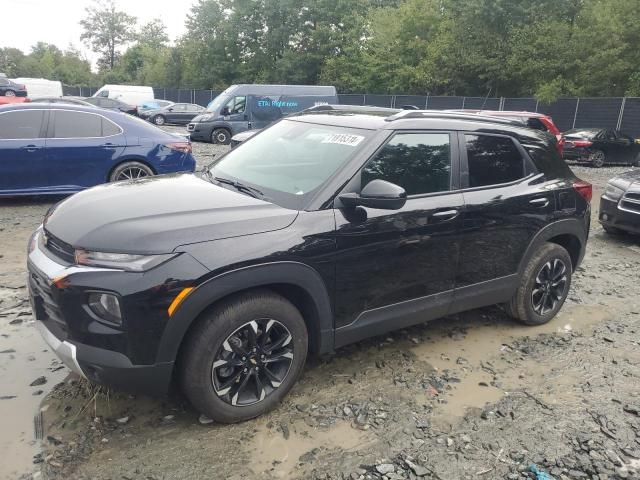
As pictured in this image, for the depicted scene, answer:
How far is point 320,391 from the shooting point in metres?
3.43

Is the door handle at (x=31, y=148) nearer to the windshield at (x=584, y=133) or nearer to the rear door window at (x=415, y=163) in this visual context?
the rear door window at (x=415, y=163)

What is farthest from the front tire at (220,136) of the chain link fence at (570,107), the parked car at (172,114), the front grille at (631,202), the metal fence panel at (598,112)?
the metal fence panel at (598,112)

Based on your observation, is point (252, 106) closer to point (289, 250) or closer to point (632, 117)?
point (632, 117)

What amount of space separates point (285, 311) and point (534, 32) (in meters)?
29.8

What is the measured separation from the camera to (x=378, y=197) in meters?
3.07

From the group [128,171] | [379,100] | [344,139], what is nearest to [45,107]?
[128,171]

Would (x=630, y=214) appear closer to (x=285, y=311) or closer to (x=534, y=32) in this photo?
(x=285, y=311)

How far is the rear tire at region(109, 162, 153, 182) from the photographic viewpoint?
7.81 metres

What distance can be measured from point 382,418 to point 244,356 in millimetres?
957

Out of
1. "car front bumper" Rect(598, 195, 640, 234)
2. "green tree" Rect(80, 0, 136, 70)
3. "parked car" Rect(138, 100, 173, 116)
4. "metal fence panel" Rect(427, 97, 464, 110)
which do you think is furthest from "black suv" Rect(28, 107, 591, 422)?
"green tree" Rect(80, 0, 136, 70)

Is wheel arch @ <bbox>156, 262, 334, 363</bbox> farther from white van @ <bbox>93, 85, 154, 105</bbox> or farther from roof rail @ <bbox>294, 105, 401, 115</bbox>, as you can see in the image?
white van @ <bbox>93, 85, 154, 105</bbox>

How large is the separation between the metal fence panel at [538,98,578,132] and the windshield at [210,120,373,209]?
930 inches

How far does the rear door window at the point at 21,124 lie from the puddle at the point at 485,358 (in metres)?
6.32

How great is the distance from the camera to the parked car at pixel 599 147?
16.8m
